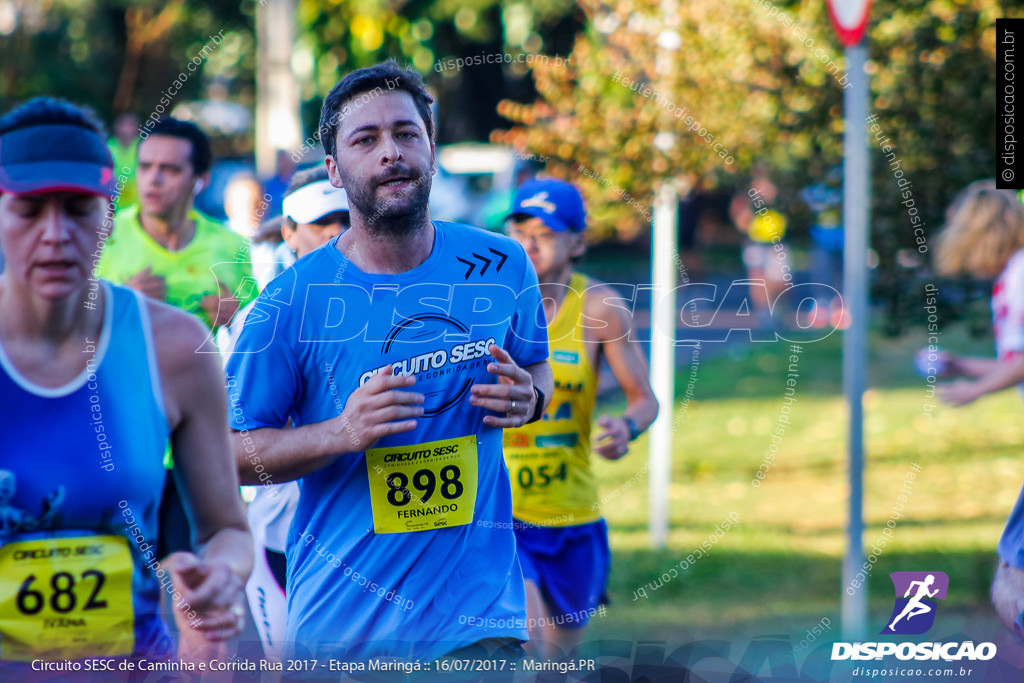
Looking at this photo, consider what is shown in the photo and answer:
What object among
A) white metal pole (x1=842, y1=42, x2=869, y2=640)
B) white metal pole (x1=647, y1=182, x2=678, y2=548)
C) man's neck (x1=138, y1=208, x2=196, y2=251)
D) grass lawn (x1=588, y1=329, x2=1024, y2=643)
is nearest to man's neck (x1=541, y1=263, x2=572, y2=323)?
white metal pole (x1=842, y1=42, x2=869, y2=640)

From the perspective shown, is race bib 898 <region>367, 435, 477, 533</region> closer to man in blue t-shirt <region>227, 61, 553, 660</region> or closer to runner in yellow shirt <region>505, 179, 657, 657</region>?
man in blue t-shirt <region>227, 61, 553, 660</region>

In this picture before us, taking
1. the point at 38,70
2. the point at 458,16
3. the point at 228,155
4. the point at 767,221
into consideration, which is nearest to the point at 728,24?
the point at 767,221

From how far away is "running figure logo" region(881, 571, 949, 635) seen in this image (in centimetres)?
325

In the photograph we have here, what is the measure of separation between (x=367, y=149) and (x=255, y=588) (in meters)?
1.99

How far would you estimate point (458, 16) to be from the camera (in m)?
17.5

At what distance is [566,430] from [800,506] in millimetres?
4498

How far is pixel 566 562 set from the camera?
4.29m

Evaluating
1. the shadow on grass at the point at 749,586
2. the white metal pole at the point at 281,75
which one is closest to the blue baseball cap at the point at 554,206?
the shadow on grass at the point at 749,586

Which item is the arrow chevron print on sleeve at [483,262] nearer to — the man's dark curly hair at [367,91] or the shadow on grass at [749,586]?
the man's dark curly hair at [367,91]

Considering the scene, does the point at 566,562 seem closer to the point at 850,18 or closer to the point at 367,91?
the point at 367,91

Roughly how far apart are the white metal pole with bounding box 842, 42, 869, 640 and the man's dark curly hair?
2.08m

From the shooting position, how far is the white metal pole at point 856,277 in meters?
4.30

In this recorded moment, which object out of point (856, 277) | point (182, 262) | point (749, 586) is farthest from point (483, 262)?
point (749, 586)

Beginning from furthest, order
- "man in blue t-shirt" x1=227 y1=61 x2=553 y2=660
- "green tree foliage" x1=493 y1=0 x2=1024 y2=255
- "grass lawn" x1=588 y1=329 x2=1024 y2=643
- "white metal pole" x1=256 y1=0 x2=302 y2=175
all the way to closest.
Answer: "white metal pole" x1=256 y1=0 x2=302 y2=175
"grass lawn" x1=588 y1=329 x2=1024 y2=643
"green tree foliage" x1=493 y1=0 x2=1024 y2=255
"man in blue t-shirt" x1=227 y1=61 x2=553 y2=660
